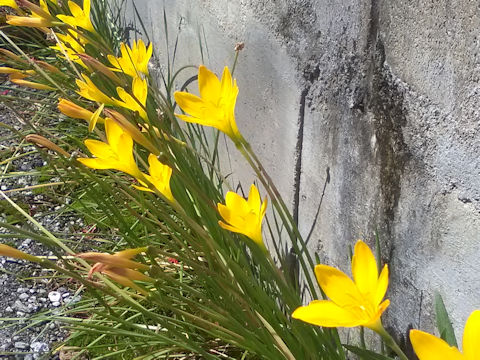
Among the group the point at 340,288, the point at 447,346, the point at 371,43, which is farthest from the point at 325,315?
the point at 371,43

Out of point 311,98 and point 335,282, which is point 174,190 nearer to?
point 311,98

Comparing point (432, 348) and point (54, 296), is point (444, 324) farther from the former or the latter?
point (54, 296)

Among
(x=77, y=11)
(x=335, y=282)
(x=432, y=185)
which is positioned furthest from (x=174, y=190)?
(x=335, y=282)

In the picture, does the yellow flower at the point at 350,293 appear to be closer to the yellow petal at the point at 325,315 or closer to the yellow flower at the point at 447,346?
the yellow petal at the point at 325,315

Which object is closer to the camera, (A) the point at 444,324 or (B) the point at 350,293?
(B) the point at 350,293

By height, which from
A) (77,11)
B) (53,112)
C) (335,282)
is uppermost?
(77,11)

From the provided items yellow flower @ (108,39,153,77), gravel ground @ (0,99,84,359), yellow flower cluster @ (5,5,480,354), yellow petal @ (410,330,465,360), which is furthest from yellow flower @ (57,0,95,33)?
yellow petal @ (410,330,465,360)

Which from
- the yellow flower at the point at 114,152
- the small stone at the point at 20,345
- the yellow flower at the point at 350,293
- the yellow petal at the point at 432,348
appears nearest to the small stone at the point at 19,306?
the small stone at the point at 20,345
